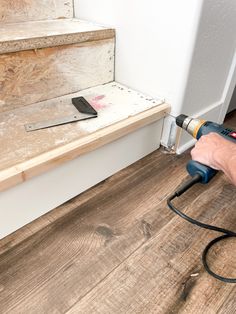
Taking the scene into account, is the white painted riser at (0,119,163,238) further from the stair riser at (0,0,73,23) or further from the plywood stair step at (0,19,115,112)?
the stair riser at (0,0,73,23)

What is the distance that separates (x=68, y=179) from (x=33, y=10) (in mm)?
669

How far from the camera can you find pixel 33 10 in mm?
939

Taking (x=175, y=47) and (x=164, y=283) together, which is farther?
(x=175, y=47)

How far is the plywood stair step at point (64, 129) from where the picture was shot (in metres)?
0.58

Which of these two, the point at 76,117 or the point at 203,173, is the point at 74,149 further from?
the point at 203,173

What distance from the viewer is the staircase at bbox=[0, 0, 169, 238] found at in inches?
24.3

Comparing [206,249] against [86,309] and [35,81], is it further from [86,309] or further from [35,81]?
[35,81]

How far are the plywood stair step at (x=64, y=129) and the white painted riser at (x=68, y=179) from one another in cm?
4

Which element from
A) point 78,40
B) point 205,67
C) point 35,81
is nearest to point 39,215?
point 35,81

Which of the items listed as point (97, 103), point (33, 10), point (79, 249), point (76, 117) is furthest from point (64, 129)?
point (33, 10)

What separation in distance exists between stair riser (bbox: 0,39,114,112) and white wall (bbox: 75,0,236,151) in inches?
3.5

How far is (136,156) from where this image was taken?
88 cm

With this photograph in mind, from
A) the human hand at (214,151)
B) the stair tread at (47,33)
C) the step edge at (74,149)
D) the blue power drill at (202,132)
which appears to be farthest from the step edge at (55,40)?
the human hand at (214,151)

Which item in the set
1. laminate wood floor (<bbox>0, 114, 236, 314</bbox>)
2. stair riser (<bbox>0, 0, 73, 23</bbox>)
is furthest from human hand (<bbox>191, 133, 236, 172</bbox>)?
stair riser (<bbox>0, 0, 73, 23</bbox>)
